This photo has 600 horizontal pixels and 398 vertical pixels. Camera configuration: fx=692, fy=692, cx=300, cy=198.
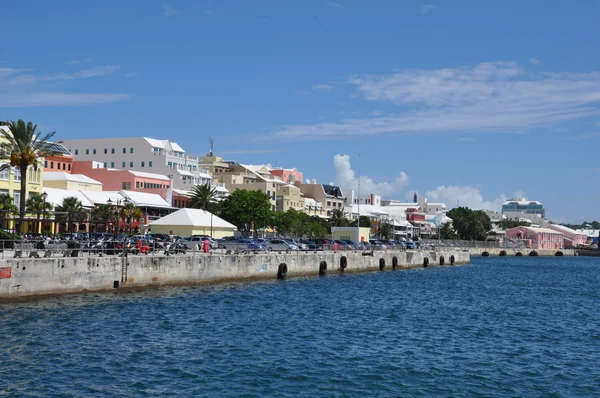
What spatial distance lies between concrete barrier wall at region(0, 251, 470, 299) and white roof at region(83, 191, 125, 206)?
3400 cm

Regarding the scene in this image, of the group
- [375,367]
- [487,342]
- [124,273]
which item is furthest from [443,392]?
[124,273]

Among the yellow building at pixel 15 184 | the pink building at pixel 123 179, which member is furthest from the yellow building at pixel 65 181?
the yellow building at pixel 15 184

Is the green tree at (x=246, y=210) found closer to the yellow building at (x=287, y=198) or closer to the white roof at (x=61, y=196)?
the white roof at (x=61, y=196)

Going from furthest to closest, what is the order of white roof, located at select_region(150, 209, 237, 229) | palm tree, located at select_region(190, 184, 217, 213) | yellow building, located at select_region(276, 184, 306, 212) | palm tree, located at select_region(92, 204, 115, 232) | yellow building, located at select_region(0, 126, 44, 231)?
yellow building, located at select_region(276, 184, 306, 212)
palm tree, located at select_region(190, 184, 217, 213)
palm tree, located at select_region(92, 204, 115, 232)
white roof, located at select_region(150, 209, 237, 229)
yellow building, located at select_region(0, 126, 44, 231)

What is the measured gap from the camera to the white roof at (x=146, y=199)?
97.6 meters

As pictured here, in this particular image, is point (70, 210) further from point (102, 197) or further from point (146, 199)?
point (146, 199)

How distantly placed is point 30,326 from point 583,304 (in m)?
42.4

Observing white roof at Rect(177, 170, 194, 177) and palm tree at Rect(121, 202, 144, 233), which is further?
white roof at Rect(177, 170, 194, 177)

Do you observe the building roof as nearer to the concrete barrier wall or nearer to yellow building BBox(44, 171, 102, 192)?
yellow building BBox(44, 171, 102, 192)

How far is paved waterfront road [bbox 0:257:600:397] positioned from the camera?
24.3 m

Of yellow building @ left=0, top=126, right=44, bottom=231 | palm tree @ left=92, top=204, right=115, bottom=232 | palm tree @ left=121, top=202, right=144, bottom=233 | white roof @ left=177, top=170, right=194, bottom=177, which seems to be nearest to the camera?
yellow building @ left=0, top=126, right=44, bottom=231

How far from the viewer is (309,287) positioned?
59.9 meters

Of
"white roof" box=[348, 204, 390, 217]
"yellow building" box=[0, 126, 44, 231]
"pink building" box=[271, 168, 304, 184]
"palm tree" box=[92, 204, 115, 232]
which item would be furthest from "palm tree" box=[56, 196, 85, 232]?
"white roof" box=[348, 204, 390, 217]

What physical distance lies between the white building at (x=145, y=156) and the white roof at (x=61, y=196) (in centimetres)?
3615
